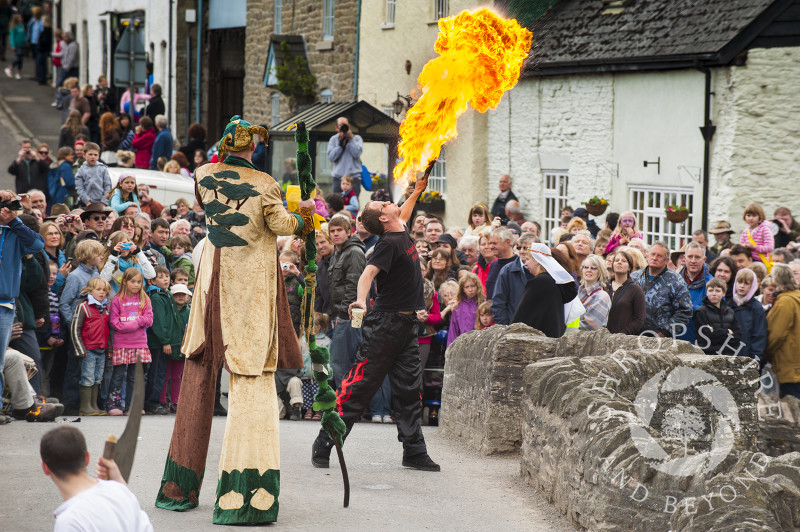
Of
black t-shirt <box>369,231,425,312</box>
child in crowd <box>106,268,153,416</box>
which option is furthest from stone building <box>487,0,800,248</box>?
black t-shirt <box>369,231,425,312</box>

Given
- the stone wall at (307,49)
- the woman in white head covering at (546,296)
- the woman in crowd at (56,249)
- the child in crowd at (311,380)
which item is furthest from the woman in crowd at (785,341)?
the stone wall at (307,49)

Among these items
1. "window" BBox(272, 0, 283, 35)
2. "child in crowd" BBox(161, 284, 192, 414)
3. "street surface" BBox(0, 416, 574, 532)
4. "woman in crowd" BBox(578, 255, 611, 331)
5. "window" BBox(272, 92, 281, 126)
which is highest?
"window" BBox(272, 0, 283, 35)

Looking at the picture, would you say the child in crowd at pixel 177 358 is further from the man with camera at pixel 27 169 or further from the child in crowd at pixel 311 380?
the man with camera at pixel 27 169

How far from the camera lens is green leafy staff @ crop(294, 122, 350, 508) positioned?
297 inches

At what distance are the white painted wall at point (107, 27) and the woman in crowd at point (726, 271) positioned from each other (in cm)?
2664

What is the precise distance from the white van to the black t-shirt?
1128cm

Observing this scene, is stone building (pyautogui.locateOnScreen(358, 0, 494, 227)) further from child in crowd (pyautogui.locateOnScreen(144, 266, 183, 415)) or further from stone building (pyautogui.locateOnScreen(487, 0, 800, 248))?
child in crowd (pyautogui.locateOnScreen(144, 266, 183, 415))

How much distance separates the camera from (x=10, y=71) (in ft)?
134

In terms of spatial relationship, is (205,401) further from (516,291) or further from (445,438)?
(516,291)

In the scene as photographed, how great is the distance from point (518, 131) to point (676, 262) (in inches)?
359

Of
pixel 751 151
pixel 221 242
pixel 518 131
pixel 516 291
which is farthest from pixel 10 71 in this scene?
pixel 221 242

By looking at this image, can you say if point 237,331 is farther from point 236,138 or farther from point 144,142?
point 144,142

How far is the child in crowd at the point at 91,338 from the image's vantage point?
1148cm

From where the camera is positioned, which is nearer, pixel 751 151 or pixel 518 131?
pixel 751 151
